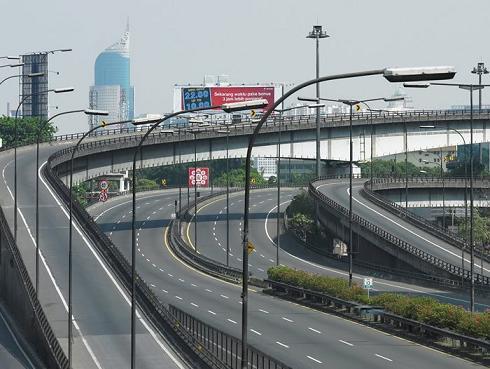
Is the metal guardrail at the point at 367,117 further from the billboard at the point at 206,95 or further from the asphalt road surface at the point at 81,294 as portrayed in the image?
the asphalt road surface at the point at 81,294

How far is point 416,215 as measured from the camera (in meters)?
139

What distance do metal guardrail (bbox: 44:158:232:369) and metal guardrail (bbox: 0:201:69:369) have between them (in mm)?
5649

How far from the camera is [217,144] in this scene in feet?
499

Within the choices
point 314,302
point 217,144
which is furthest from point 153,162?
point 314,302

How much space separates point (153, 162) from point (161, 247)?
31.5ft

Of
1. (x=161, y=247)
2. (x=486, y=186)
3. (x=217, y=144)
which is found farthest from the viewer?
(x=486, y=186)

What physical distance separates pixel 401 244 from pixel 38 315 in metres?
49.6

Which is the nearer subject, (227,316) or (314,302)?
(227,316)

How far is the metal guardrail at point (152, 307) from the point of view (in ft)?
196

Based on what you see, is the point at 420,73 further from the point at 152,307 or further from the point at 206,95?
→ the point at 206,95

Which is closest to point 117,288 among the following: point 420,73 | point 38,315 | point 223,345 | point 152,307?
point 152,307

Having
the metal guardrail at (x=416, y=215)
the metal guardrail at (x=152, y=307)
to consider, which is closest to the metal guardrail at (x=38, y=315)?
the metal guardrail at (x=152, y=307)

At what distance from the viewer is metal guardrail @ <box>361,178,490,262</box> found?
123312 mm

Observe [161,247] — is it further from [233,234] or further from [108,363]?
[108,363]
